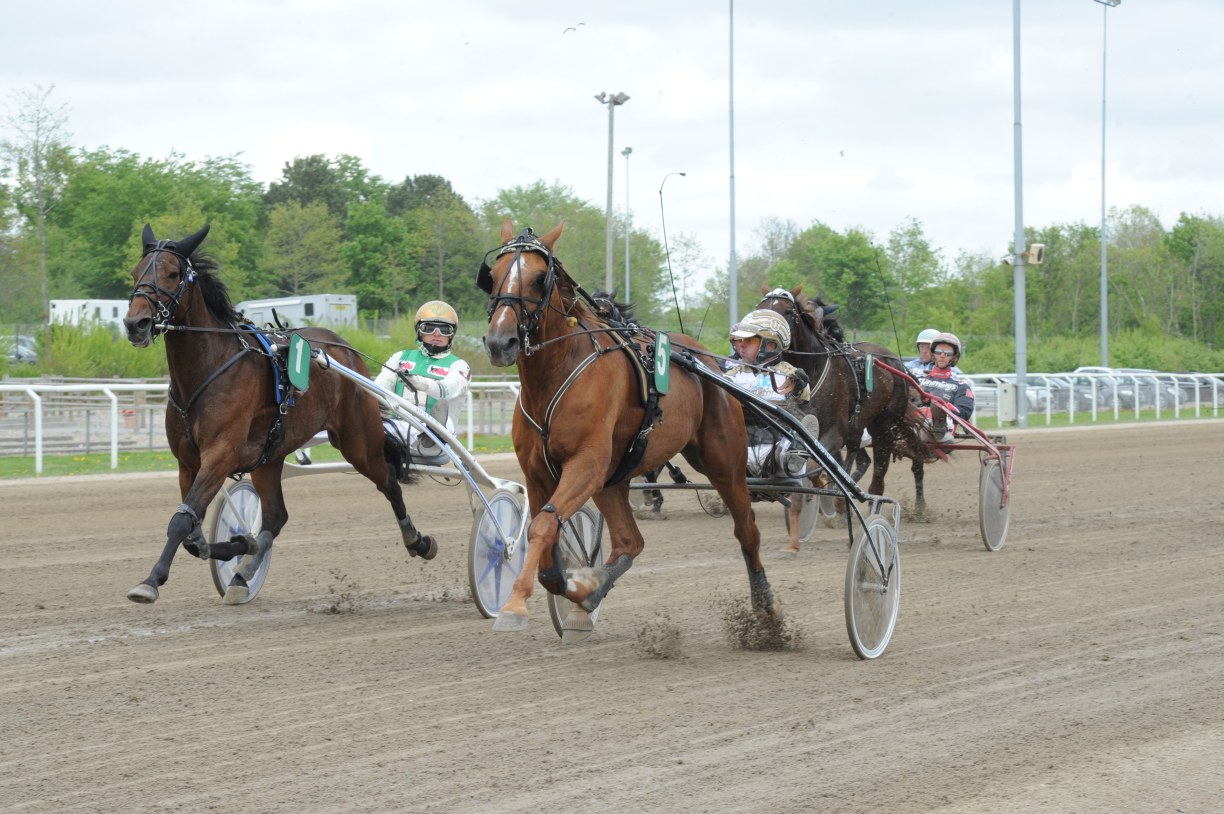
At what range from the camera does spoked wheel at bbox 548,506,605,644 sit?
5609 millimetres

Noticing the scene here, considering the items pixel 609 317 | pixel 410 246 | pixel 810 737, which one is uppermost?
pixel 410 246

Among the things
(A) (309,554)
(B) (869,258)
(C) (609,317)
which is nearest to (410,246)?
(B) (869,258)

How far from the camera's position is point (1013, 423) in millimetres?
24531

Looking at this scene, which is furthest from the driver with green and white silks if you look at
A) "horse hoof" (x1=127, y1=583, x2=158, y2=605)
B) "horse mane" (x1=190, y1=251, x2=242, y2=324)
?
"horse hoof" (x1=127, y1=583, x2=158, y2=605)

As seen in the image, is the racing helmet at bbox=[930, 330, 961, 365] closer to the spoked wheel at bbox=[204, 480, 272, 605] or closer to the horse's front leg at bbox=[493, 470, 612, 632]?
the spoked wheel at bbox=[204, 480, 272, 605]

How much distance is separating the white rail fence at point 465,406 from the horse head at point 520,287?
7.32 metres

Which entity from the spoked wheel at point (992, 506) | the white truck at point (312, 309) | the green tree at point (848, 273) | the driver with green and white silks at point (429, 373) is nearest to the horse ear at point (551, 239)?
the driver with green and white silks at point (429, 373)

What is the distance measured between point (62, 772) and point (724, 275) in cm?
3227

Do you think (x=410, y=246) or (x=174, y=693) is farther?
(x=410, y=246)

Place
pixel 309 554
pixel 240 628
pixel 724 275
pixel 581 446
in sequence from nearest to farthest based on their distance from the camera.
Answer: pixel 581 446 → pixel 240 628 → pixel 309 554 → pixel 724 275

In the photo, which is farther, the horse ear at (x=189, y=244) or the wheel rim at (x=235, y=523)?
the wheel rim at (x=235, y=523)

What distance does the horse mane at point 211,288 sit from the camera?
6.38 meters

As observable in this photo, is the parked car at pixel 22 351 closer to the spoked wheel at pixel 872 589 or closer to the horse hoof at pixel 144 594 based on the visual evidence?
the horse hoof at pixel 144 594

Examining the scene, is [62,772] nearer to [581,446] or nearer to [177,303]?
[581,446]
